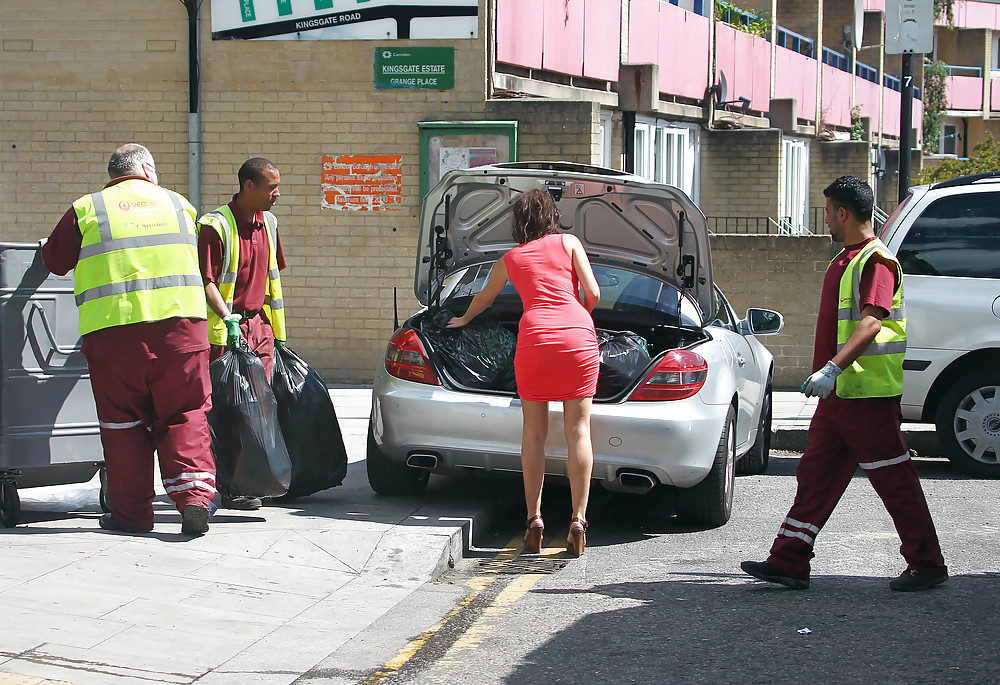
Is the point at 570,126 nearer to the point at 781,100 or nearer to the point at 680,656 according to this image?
the point at 680,656

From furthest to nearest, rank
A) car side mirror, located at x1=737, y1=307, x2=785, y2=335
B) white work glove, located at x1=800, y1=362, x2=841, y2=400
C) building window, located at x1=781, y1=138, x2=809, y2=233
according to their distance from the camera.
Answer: building window, located at x1=781, y1=138, x2=809, y2=233, car side mirror, located at x1=737, y1=307, x2=785, y2=335, white work glove, located at x1=800, y1=362, x2=841, y2=400

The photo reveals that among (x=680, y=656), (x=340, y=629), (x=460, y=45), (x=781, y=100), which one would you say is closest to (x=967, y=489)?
(x=680, y=656)

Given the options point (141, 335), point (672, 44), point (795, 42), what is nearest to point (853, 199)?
point (141, 335)

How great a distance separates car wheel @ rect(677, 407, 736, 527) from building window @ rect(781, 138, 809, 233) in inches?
677

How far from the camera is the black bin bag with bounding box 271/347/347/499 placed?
23.0 feet

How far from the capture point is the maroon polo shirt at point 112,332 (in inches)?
238

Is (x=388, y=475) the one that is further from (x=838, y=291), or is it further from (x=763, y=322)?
(x=838, y=291)

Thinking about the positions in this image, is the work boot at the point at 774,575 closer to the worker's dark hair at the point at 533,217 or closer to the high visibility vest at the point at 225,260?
the worker's dark hair at the point at 533,217

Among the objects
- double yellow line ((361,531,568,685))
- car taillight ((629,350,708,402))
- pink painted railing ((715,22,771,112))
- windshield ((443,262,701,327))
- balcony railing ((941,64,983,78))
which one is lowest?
double yellow line ((361,531,568,685))

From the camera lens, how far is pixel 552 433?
22.0ft

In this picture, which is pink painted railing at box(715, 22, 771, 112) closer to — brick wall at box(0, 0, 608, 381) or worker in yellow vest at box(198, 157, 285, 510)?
brick wall at box(0, 0, 608, 381)

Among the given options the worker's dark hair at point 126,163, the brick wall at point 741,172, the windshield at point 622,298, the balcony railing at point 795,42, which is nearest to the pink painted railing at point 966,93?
the balcony railing at point 795,42

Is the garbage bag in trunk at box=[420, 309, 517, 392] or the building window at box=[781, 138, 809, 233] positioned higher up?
the building window at box=[781, 138, 809, 233]

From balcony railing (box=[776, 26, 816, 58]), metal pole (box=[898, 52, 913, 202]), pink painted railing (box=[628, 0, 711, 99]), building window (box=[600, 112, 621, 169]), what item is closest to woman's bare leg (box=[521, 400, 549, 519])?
metal pole (box=[898, 52, 913, 202])
